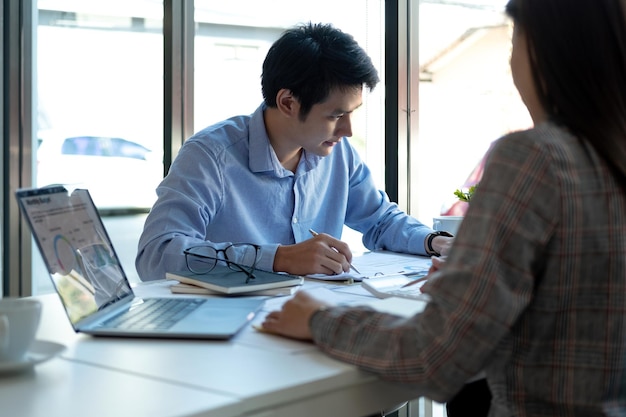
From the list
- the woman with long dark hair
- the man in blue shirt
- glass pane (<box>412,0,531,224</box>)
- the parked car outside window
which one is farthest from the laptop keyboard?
glass pane (<box>412,0,531,224</box>)

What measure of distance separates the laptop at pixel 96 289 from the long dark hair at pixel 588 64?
0.58 m

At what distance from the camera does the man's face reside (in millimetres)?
2281

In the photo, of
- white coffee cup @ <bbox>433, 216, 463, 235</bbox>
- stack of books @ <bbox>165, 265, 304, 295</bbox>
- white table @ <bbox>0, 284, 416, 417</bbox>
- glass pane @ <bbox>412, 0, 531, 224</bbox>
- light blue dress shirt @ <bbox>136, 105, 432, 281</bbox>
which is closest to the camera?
white table @ <bbox>0, 284, 416, 417</bbox>

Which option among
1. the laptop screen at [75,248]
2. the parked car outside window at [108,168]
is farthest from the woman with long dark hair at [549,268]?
the parked car outside window at [108,168]

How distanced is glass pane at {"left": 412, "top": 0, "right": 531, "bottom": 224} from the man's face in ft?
4.21

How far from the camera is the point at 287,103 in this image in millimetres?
2312

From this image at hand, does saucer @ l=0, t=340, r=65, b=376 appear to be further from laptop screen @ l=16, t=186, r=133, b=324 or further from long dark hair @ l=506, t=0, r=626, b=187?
long dark hair @ l=506, t=0, r=626, b=187

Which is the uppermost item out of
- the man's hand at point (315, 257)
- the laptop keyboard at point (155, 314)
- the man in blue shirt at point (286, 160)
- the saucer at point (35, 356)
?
the man in blue shirt at point (286, 160)

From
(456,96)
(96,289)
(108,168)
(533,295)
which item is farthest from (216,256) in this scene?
(456,96)

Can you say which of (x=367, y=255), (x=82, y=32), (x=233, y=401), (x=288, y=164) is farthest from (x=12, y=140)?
(x=233, y=401)

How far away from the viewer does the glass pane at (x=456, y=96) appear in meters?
3.68

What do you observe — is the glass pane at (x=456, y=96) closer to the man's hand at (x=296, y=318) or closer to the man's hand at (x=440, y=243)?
the man's hand at (x=440, y=243)

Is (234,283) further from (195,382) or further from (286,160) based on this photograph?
(286,160)

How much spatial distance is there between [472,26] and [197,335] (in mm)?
3166
